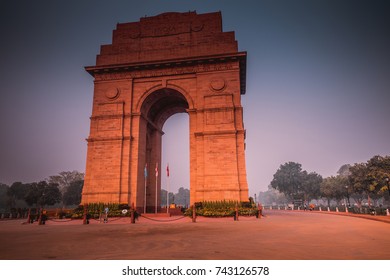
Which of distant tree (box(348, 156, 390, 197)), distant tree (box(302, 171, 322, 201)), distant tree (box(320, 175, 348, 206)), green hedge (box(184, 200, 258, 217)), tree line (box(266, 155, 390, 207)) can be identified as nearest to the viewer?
green hedge (box(184, 200, 258, 217))

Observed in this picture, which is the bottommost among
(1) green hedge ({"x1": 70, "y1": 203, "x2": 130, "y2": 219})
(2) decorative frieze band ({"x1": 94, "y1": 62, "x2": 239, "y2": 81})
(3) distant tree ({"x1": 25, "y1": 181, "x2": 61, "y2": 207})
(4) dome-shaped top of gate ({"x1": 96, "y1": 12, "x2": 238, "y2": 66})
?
(1) green hedge ({"x1": 70, "y1": 203, "x2": 130, "y2": 219})

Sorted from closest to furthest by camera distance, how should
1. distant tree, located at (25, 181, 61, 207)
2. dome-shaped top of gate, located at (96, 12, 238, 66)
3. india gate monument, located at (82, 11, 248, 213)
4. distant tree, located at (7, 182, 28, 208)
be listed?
india gate monument, located at (82, 11, 248, 213), dome-shaped top of gate, located at (96, 12, 238, 66), distant tree, located at (25, 181, 61, 207), distant tree, located at (7, 182, 28, 208)

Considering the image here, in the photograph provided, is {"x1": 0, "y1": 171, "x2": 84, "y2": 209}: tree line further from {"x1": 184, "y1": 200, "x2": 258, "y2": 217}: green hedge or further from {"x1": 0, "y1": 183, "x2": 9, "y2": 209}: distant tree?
{"x1": 184, "y1": 200, "x2": 258, "y2": 217}: green hedge

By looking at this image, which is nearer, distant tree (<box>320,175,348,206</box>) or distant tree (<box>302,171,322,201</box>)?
distant tree (<box>320,175,348,206</box>)

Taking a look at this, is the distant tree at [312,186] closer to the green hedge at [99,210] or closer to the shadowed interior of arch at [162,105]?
the shadowed interior of arch at [162,105]

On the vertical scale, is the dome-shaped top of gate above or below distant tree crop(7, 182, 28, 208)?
Answer: above

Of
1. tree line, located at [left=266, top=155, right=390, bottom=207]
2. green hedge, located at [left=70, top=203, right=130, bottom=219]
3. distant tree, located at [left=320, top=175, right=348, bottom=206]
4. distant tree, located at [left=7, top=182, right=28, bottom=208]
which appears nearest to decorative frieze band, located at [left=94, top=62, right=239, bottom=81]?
green hedge, located at [left=70, top=203, right=130, bottom=219]

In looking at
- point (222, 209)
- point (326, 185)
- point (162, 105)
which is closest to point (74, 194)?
point (162, 105)

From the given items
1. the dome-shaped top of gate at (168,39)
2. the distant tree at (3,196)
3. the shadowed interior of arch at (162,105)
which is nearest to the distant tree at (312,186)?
the shadowed interior of arch at (162,105)
